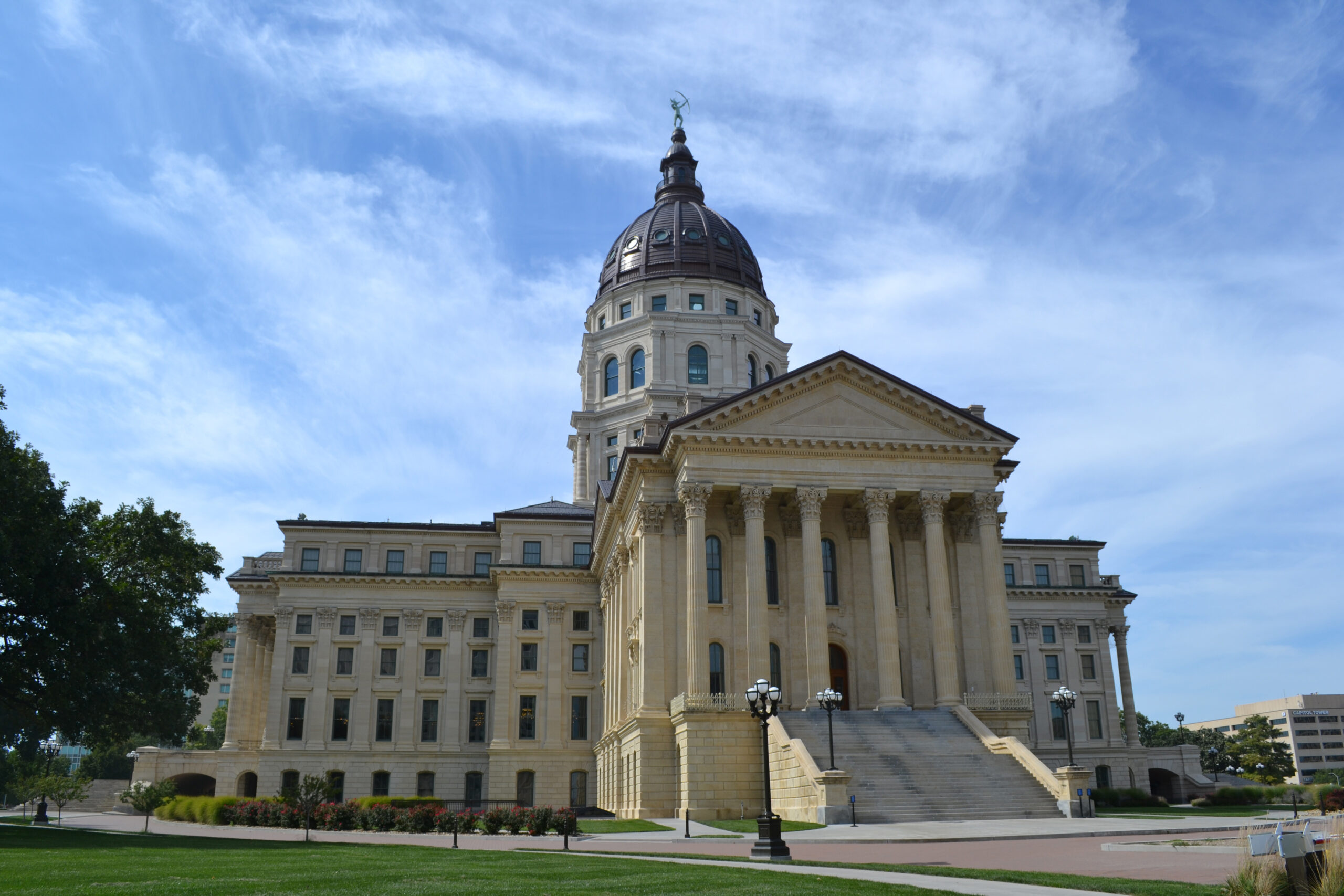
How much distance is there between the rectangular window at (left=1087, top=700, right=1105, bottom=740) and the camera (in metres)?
73.8

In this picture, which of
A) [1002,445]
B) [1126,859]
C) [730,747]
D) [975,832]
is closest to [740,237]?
[1002,445]

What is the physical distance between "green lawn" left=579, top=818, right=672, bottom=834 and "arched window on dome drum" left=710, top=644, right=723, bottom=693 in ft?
20.9

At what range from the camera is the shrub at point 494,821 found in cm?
3362

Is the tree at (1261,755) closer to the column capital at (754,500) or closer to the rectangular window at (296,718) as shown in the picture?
the column capital at (754,500)

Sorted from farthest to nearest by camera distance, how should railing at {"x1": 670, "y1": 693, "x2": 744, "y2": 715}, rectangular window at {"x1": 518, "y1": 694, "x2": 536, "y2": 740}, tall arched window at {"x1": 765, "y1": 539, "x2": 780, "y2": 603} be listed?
rectangular window at {"x1": 518, "y1": 694, "x2": 536, "y2": 740}
tall arched window at {"x1": 765, "y1": 539, "x2": 780, "y2": 603}
railing at {"x1": 670, "y1": 693, "x2": 744, "y2": 715}

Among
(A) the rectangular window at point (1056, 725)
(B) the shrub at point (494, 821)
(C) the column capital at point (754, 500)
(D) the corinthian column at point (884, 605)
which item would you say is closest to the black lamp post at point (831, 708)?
(D) the corinthian column at point (884, 605)

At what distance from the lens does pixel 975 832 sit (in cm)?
2756

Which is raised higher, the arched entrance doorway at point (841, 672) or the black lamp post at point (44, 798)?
the arched entrance doorway at point (841, 672)

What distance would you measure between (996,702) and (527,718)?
103 ft

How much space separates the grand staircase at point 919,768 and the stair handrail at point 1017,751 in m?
0.21

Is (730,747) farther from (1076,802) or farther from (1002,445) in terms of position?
(1002,445)

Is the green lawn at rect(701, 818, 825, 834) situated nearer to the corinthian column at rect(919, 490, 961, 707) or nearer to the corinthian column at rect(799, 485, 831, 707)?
the corinthian column at rect(799, 485, 831, 707)

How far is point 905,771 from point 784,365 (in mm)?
46532

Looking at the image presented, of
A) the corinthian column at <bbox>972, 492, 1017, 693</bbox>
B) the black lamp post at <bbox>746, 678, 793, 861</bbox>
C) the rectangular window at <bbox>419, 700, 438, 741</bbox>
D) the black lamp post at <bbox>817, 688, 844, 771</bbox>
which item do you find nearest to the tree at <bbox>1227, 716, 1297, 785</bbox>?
the corinthian column at <bbox>972, 492, 1017, 693</bbox>
